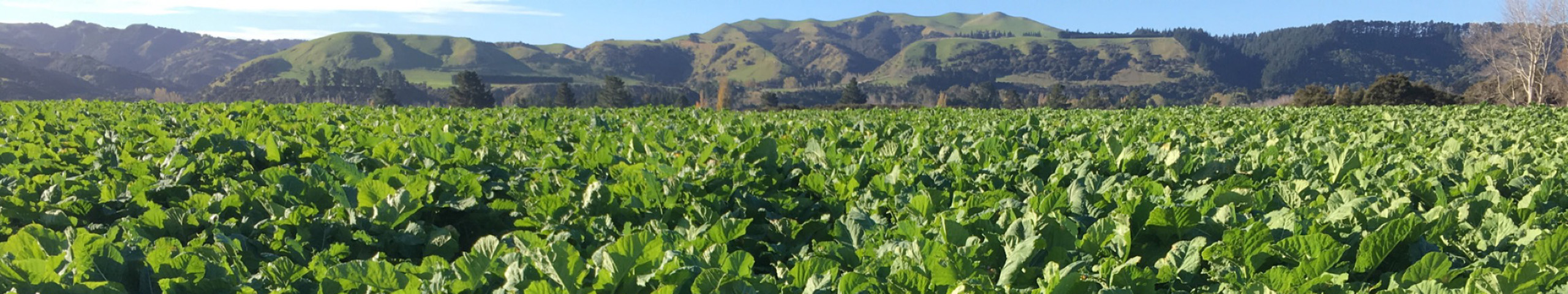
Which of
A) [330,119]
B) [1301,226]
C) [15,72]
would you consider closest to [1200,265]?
[1301,226]

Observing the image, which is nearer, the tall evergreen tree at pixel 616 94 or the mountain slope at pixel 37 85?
the tall evergreen tree at pixel 616 94

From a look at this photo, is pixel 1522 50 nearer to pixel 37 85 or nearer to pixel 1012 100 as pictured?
pixel 1012 100

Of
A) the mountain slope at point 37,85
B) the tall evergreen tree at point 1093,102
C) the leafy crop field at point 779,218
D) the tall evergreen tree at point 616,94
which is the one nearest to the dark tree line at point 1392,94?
the tall evergreen tree at point 1093,102

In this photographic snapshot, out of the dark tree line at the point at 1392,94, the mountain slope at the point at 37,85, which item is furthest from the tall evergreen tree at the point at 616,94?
the mountain slope at the point at 37,85

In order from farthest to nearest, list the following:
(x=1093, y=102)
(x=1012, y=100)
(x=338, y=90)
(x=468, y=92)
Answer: (x=338, y=90)
(x=1012, y=100)
(x=1093, y=102)
(x=468, y=92)

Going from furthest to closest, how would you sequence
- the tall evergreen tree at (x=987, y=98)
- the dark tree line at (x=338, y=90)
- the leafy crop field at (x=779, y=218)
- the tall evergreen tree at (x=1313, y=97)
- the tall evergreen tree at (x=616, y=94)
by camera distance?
the dark tree line at (x=338, y=90)
the tall evergreen tree at (x=987, y=98)
the tall evergreen tree at (x=616, y=94)
the tall evergreen tree at (x=1313, y=97)
the leafy crop field at (x=779, y=218)

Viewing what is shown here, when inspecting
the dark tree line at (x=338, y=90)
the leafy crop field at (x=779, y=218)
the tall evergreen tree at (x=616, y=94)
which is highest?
the leafy crop field at (x=779, y=218)

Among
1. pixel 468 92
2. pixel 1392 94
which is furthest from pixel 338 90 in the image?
pixel 1392 94

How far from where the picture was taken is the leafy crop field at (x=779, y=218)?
202cm

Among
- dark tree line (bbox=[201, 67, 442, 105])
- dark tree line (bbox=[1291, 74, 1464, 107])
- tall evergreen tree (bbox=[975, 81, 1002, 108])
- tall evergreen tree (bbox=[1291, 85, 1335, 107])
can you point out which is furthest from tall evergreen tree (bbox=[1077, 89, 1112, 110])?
dark tree line (bbox=[201, 67, 442, 105])

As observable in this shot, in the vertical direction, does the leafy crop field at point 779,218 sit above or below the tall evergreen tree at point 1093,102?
above

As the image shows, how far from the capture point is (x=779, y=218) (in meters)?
3.42

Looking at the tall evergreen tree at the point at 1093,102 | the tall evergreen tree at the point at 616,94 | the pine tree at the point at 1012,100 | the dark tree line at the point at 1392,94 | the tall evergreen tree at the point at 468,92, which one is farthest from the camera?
the pine tree at the point at 1012,100

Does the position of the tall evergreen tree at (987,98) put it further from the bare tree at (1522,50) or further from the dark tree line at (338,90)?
the dark tree line at (338,90)
